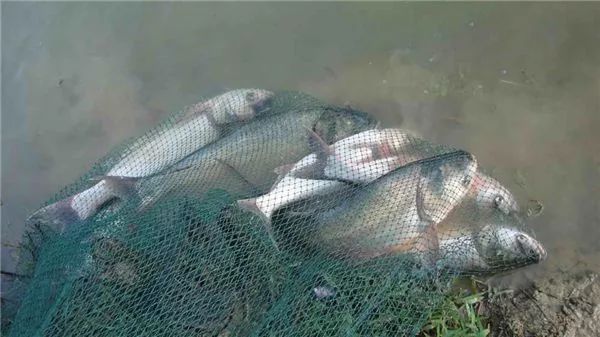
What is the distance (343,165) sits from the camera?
3658 mm

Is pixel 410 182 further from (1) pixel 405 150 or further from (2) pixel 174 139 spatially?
(2) pixel 174 139

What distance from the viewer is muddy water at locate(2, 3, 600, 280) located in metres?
4.34

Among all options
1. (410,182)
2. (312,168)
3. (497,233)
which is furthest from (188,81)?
(497,233)

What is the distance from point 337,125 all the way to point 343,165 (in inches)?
16.7

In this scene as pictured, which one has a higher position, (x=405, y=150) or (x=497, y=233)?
(x=405, y=150)

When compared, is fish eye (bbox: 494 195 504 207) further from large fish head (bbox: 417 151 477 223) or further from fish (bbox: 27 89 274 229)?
fish (bbox: 27 89 274 229)

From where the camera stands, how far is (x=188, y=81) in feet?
17.6

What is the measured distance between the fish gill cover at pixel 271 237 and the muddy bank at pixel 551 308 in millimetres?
311

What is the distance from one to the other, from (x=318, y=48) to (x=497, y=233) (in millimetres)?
2378

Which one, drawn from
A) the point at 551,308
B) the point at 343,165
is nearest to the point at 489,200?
the point at 551,308

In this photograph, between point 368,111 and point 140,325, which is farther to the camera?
point 368,111

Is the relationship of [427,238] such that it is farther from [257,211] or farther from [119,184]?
[119,184]

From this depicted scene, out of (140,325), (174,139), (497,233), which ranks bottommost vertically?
(497,233)

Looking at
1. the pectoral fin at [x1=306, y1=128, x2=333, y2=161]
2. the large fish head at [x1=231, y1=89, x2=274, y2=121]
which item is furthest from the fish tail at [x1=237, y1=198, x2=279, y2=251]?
the large fish head at [x1=231, y1=89, x2=274, y2=121]
